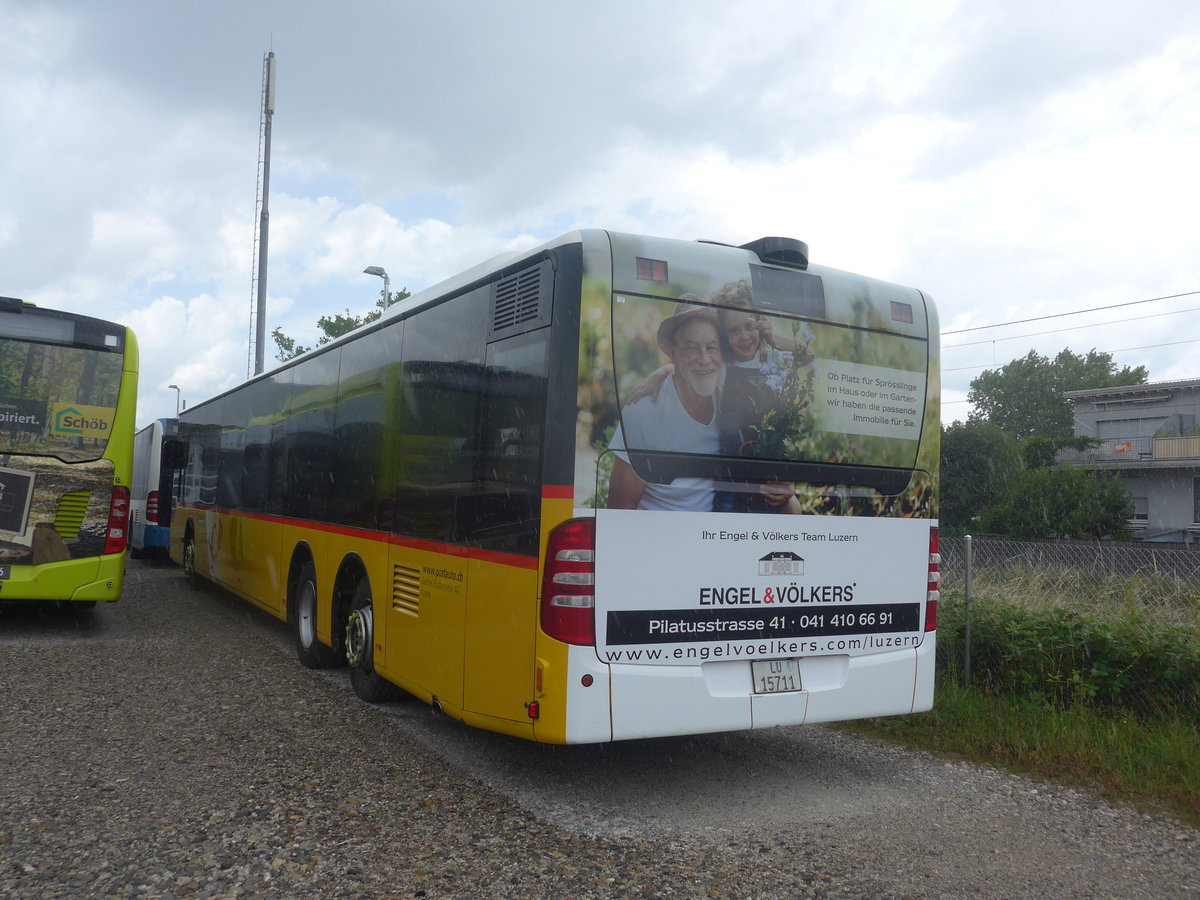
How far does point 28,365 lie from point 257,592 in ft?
10.7

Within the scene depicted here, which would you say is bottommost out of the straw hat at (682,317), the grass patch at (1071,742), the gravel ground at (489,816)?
the gravel ground at (489,816)

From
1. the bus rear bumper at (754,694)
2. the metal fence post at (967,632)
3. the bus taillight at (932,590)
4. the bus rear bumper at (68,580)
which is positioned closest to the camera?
the bus rear bumper at (754,694)

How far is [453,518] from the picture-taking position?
575cm

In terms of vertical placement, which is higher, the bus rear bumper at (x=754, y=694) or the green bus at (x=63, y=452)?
the green bus at (x=63, y=452)

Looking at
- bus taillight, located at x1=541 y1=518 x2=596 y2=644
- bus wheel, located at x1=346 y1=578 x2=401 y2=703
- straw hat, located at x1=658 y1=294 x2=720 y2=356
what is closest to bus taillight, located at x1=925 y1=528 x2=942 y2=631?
straw hat, located at x1=658 y1=294 x2=720 y2=356

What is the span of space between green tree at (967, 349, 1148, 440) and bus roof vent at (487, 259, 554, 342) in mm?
78252

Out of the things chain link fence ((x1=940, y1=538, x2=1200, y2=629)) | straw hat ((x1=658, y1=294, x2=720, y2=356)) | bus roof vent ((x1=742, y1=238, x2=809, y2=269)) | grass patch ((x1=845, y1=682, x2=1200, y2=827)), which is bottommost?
grass patch ((x1=845, y1=682, x2=1200, y2=827))

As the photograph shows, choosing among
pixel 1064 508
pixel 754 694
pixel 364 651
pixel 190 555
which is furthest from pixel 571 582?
pixel 1064 508

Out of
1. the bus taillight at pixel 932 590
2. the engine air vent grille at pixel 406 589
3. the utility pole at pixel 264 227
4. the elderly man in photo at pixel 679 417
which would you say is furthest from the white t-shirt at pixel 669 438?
the utility pole at pixel 264 227

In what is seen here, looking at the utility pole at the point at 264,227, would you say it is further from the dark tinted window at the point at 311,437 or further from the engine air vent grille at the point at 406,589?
the engine air vent grille at the point at 406,589

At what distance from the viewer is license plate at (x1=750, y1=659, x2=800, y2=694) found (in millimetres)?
5262

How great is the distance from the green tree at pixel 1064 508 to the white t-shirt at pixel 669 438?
32.5 m

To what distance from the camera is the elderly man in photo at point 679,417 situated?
4906 millimetres

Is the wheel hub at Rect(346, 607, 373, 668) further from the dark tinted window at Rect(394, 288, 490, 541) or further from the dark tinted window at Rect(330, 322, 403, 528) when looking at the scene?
the dark tinted window at Rect(394, 288, 490, 541)
